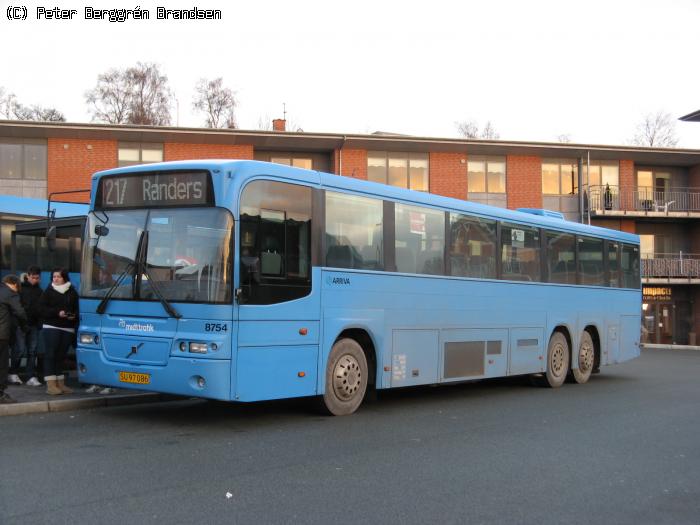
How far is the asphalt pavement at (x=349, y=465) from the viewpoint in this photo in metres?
6.02

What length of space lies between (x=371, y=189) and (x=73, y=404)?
16.5 ft

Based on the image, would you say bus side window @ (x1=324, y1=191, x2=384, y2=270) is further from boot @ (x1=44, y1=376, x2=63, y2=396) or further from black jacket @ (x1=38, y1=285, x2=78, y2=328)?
boot @ (x1=44, y1=376, x2=63, y2=396)

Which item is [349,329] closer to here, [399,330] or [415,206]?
[399,330]

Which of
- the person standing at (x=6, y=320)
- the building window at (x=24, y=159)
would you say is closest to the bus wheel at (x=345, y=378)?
the person standing at (x=6, y=320)

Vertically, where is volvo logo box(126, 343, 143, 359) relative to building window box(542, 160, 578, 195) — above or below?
below

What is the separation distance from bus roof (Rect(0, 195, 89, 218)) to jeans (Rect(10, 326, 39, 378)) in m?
4.83

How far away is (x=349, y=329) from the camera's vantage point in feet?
35.5

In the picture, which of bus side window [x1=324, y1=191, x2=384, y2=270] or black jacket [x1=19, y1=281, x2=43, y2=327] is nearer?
bus side window [x1=324, y1=191, x2=384, y2=270]

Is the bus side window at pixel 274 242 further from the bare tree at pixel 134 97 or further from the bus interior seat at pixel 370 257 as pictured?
the bare tree at pixel 134 97

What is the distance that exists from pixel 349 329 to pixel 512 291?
4627mm

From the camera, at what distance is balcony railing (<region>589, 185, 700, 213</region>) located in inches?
1666

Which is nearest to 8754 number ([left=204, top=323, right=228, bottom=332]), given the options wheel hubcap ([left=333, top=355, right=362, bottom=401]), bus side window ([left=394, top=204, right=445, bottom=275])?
wheel hubcap ([left=333, top=355, right=362, bottom=401])

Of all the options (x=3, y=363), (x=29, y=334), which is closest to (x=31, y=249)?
(x=29, y=334)

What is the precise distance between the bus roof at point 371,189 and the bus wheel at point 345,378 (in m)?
2.15
